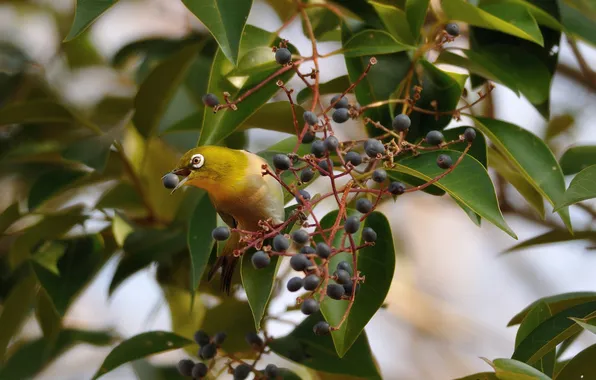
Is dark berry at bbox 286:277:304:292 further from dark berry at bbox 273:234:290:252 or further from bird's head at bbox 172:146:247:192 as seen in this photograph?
bird's head at bbox 172:146:247:192

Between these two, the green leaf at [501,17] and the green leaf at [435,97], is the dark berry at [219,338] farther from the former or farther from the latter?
the green leaf at [501,17]

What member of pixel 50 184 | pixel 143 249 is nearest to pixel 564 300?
pixel 143 249

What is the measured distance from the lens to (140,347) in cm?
116

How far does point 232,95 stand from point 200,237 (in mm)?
192

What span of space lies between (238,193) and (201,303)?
59cm

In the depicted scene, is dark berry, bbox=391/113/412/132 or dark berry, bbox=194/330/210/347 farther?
dark berry, bbox=194/330/210/347

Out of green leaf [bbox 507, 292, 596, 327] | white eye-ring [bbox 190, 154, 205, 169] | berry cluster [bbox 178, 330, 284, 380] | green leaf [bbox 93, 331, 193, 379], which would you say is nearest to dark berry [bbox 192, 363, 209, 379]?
berry cluster [bbox 178, 330, 284, 380]

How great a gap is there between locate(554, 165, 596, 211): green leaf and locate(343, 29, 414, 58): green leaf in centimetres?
26

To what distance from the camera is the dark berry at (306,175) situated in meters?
0.87

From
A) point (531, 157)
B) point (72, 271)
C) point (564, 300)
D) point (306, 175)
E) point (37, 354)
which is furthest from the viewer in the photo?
point (37, 354)

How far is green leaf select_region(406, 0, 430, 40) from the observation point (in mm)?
1039

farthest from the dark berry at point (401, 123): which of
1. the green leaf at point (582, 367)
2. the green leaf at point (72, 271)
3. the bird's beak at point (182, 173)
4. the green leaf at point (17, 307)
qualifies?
the green leaf at point (17, 307)

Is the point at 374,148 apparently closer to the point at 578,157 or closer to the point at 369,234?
the point at 369,234

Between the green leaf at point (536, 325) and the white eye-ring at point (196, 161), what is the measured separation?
1.42 feet
